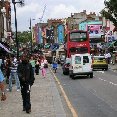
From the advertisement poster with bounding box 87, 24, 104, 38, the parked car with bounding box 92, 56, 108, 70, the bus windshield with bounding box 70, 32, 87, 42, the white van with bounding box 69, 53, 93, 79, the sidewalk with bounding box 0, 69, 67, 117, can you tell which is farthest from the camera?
the advertisement poster with bounding box 87, 24, 104, 38

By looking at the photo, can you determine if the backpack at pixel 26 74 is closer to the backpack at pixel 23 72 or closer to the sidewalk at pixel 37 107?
the backpack at pixel 23 72

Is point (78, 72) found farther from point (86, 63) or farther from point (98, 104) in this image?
point (98, 104)

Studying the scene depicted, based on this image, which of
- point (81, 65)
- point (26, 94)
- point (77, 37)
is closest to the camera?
point (26, 94)

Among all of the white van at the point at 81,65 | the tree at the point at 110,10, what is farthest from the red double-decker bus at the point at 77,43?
the white van at the point at 81,65

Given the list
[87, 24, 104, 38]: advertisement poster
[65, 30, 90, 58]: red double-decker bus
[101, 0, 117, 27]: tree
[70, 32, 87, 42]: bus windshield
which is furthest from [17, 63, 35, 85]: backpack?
[87, 24, 104, 38]: advertisement poster

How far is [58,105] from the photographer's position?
1789 cm

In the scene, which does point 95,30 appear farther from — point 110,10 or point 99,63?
point 99,63

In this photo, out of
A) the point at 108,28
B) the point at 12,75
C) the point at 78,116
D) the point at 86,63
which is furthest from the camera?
the point at 108,28

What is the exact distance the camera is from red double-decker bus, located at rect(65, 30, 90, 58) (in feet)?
166

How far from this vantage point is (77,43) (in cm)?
5091

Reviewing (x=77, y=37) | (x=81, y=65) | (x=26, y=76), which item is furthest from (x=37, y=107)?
(x=77, y=37)

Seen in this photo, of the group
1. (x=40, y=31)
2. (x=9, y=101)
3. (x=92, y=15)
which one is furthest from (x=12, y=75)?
(x=40, y=31)

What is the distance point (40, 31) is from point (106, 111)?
6625 inches

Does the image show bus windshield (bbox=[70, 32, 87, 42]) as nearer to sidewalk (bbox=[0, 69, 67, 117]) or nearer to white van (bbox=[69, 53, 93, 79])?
white van (bbox=[69, 53, 93, 79])
